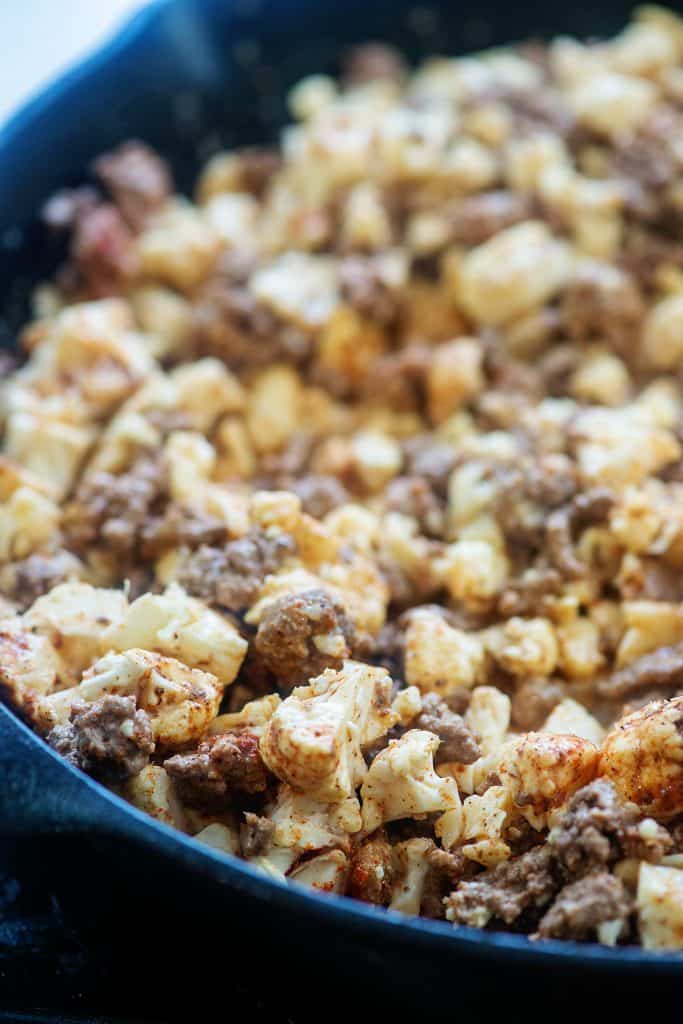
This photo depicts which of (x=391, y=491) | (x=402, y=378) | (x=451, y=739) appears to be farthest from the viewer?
(x=402, y=378)

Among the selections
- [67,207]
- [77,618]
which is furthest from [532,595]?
[67,207]

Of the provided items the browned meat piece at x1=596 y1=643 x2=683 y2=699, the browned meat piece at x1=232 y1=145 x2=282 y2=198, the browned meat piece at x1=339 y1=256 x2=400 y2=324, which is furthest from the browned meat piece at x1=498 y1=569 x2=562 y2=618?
the browned meat piece at x1=232 y1=145 x2=282 y2=198

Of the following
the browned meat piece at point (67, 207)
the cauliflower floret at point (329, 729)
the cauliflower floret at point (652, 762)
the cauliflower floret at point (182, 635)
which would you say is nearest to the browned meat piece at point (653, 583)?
the cauliflower floret at point (652, 762)

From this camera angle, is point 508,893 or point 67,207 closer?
point 508,893

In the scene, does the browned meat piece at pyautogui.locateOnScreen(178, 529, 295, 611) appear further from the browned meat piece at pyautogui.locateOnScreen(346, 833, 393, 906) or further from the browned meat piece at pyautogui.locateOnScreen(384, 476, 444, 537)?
the browned meat piece at pyautogui.locateOnScreen(346, 833, 393, 906)

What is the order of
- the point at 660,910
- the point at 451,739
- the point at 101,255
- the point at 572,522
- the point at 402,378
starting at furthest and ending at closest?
the point at 101,255 < the point at 402,378 < the point at 572,522 < the point at 451,739 < the point at 660,910

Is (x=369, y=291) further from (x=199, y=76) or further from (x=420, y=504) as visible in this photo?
(x=199, y=76)

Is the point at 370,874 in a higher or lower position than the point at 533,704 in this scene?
higher
